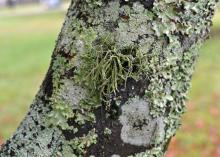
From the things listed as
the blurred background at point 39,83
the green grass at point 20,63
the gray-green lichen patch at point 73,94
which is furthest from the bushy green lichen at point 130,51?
the green grass at point 20,63

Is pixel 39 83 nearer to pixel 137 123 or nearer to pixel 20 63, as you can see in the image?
pixel 20 63

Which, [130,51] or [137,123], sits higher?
[130,51]

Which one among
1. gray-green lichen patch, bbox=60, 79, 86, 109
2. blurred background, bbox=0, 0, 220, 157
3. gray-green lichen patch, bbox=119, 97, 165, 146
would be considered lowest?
gray-green lichen patch, bbox=119, 97, 165, 146

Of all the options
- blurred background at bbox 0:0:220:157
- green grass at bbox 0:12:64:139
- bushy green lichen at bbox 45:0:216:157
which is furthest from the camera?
green grass at bbox 0:12:64:139

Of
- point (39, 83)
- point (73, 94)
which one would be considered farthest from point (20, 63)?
point (73, 94)

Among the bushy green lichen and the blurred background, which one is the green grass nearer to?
the blurred background

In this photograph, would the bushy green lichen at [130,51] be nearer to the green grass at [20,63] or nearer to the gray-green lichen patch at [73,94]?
the gray-green lichen patch at [73,94]

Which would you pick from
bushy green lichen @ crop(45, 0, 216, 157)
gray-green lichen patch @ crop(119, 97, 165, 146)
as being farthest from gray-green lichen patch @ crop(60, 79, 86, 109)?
gray-green lichen patch @ crop(119, 97, 165, 146)
